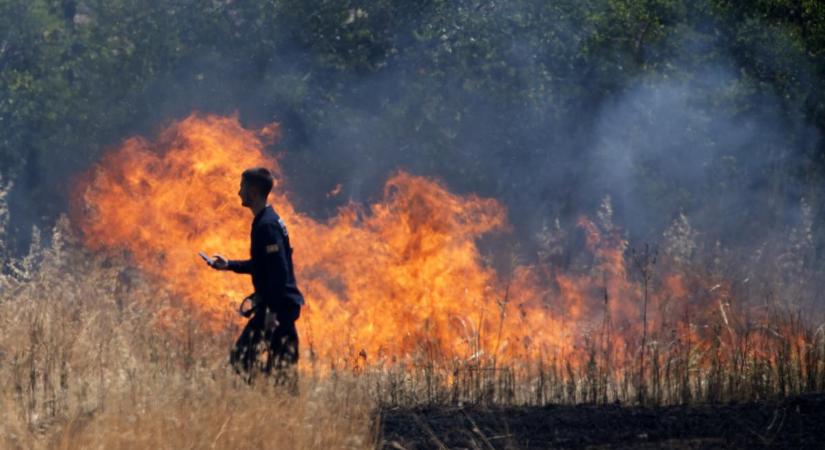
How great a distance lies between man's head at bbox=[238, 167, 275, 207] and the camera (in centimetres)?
790

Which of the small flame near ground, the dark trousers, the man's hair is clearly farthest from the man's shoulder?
the small flame near ground

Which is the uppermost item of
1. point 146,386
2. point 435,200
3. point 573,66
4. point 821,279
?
point 573,66

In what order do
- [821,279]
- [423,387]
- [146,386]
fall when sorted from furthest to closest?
[821,279]
[423,387]
[146,386]

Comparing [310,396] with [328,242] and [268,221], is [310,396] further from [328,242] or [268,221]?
[328,242]

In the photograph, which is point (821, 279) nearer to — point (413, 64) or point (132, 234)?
point (413, 64)

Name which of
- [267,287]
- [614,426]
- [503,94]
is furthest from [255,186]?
[503,94]

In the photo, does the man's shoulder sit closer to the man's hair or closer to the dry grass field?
the man's hair

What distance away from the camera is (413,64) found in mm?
14617

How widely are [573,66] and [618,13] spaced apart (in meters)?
0.82

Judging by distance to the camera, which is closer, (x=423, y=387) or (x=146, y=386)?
(x=146, y=386)

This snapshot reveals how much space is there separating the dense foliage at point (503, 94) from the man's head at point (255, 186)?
6.44 metres

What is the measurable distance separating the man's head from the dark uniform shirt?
0.38 feet

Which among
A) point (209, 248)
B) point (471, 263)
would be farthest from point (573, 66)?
point (209, 248)

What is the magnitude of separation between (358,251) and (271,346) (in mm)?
5463
